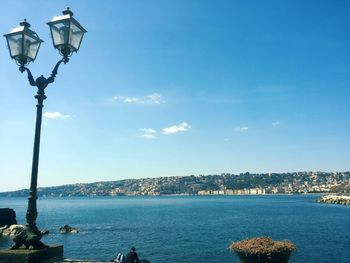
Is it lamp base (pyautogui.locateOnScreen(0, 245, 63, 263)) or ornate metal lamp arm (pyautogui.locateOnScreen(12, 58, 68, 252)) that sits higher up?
ornate metal lamp arm (pyautogui.locateOnScreen(12, 58, 68, 252))

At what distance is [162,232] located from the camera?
2621 inches

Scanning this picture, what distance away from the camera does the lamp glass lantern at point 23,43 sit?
814cm

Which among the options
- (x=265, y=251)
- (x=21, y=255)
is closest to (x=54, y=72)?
(x=21, y=255)

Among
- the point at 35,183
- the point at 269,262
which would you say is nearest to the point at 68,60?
the point at 35,183

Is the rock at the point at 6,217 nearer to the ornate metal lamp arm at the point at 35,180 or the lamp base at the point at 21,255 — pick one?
the ornate metal lamp arm at the point at 35,180

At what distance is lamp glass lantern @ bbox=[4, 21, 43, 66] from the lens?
8.14m

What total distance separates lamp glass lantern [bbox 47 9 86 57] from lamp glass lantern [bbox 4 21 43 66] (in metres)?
0.54

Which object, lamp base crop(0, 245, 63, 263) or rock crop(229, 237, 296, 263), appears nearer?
lamp base crop(0, 245, 63, 263)

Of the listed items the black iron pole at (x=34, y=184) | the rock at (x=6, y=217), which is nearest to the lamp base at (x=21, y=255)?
the black iron pole at (x=34, y=184)

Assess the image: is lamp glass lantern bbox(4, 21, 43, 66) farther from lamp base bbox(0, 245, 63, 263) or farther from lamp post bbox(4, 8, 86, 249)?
lamp base bbox(0, 245, 63, 263)

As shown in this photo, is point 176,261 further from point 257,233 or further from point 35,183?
point 35,183

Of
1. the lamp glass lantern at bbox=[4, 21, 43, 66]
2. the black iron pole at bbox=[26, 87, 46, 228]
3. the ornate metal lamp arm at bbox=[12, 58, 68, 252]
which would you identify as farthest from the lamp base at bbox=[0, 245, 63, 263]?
the lamp glass lantern at bbox=[4, 21, 43, 66]

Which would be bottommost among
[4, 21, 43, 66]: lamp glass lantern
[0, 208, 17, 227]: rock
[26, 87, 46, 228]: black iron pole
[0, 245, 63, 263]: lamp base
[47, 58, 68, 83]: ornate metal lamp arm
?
[0, 208, 17, 227]: rock

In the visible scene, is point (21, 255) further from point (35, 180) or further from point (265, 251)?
point (265, 251)
